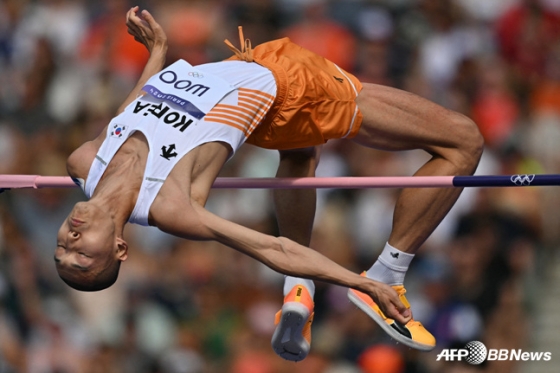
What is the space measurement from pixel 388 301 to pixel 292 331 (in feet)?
5.08

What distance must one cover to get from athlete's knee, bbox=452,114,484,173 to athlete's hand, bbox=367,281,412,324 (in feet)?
4.68

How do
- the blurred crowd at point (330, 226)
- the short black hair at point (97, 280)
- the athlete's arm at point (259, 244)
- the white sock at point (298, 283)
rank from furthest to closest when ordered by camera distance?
1. the blurred crowd at point (330, 226)
2. the white sock at point (298, 283)
3. the short black hair at point (97, 280)
4. the athlete's arm at point (259, 244)

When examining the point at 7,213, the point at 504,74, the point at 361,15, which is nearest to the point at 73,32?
the point at 7,213

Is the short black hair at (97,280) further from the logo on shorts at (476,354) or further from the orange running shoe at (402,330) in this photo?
the logo on shorts at (476,354)

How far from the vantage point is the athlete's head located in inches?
216

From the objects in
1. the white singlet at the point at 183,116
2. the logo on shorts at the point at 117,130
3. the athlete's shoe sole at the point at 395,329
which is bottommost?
the athlete's shoe sole at the point at 395,329

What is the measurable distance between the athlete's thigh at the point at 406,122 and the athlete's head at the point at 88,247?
1.73 meters

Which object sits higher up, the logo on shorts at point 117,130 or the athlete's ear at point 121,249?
the logo on shorts at point 117,130

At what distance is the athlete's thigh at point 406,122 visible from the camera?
630 centimetres

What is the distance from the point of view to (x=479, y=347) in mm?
8477

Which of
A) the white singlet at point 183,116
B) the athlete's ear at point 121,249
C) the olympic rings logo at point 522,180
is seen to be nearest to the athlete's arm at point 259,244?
the white singlet at point 183,116

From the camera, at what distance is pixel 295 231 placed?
22.1ft

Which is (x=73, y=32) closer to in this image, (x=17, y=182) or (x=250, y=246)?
(x=17, y=182)

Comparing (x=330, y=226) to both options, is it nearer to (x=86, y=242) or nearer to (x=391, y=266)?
(x=391, y=266)
